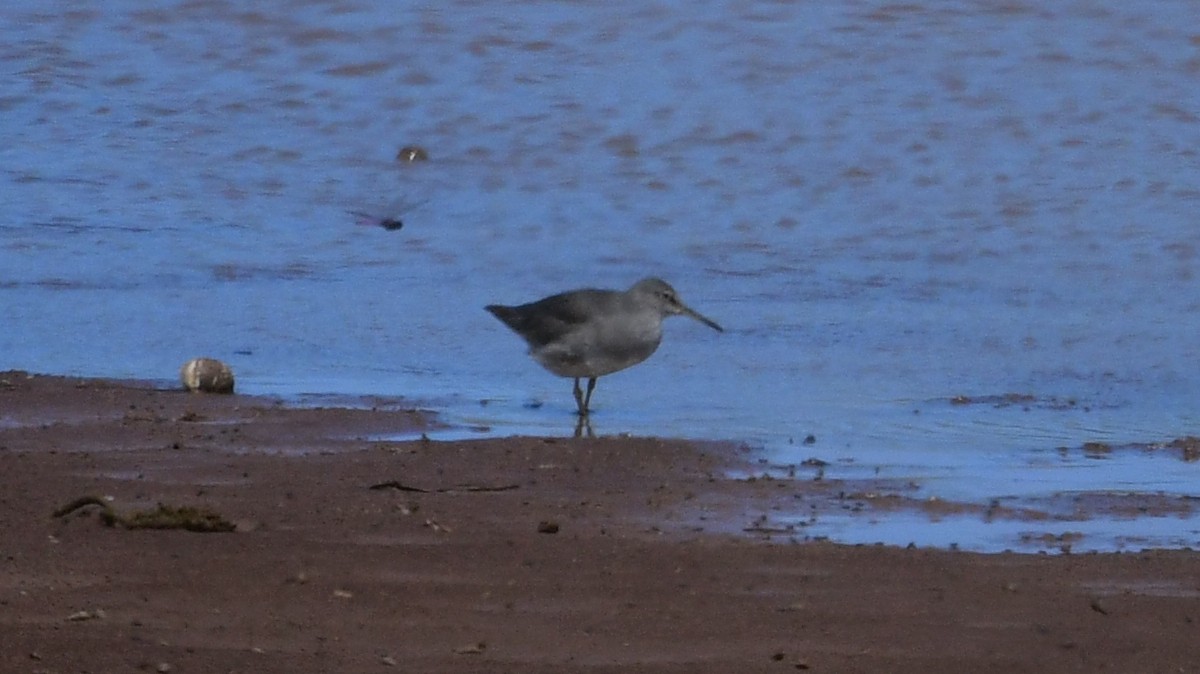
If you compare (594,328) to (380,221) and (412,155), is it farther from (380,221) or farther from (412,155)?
(412,155)

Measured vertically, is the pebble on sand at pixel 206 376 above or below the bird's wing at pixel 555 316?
above

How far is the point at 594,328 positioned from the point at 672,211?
13.0 ft

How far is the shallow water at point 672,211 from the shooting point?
334 inches

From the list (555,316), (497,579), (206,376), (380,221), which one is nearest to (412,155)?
(380,221)

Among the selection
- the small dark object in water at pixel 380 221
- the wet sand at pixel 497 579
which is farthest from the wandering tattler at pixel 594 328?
the small dark object in water at pixel 380 221

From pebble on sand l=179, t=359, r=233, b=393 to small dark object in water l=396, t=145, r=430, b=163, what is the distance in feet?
18.8

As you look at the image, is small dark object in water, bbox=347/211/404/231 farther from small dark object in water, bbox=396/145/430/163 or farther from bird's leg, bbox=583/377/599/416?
bird's leg, bbox=583/377/599/416

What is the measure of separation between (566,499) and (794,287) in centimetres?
417

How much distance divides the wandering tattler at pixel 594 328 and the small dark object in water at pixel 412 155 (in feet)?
16.2

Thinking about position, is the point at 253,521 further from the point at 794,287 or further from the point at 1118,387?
the point at 794,287

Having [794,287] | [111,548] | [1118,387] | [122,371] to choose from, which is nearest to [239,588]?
[111,548]

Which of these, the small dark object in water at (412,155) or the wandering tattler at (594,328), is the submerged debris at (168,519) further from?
the small dark object in water at (412,155)

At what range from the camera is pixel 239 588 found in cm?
534

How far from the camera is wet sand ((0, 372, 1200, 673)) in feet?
16.1
